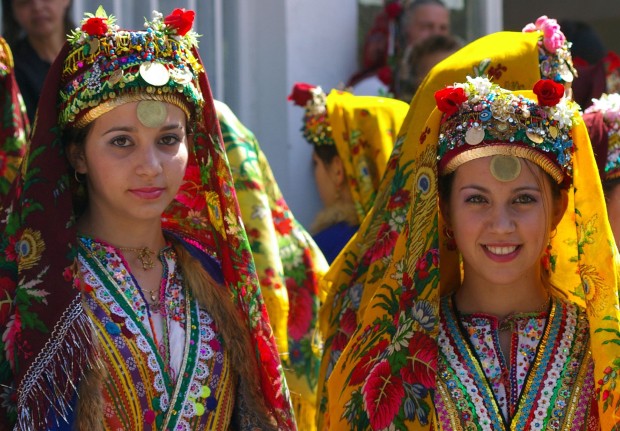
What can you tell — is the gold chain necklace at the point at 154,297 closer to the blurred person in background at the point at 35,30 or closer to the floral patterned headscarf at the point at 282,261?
the floral patterned headscarf at the point at 282,261

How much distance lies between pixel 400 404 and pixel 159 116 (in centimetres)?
95

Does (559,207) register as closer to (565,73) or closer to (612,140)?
(565,73)

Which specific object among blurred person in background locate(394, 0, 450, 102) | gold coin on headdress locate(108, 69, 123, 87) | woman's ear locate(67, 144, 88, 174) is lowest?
woman's ear locate(67, 144, 88, 174)

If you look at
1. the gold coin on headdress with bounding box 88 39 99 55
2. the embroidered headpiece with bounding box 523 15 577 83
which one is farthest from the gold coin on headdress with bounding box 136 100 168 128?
the embroidered headpiece with bounding box 523 15 577 83

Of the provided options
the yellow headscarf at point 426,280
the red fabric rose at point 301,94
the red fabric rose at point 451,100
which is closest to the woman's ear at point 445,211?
the yellow headscarf at point 426,280

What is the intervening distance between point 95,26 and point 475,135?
3.31ft

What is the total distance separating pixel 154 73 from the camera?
3.37 meters

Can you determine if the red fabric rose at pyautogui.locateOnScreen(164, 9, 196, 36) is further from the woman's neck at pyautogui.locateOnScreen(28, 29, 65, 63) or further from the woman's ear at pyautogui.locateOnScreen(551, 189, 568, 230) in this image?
the woman's neck at pyautogui.locateOnScreen(28, 29, 65, 63)

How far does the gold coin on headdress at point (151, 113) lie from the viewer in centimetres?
336

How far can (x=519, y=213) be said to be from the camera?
132 inches

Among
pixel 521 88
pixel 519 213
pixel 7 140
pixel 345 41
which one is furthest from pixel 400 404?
pixel 345 41

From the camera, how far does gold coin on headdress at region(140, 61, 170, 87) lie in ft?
11.0

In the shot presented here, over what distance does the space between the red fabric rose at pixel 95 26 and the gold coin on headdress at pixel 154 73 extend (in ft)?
0.45

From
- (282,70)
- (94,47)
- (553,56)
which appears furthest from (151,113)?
(282,70)
